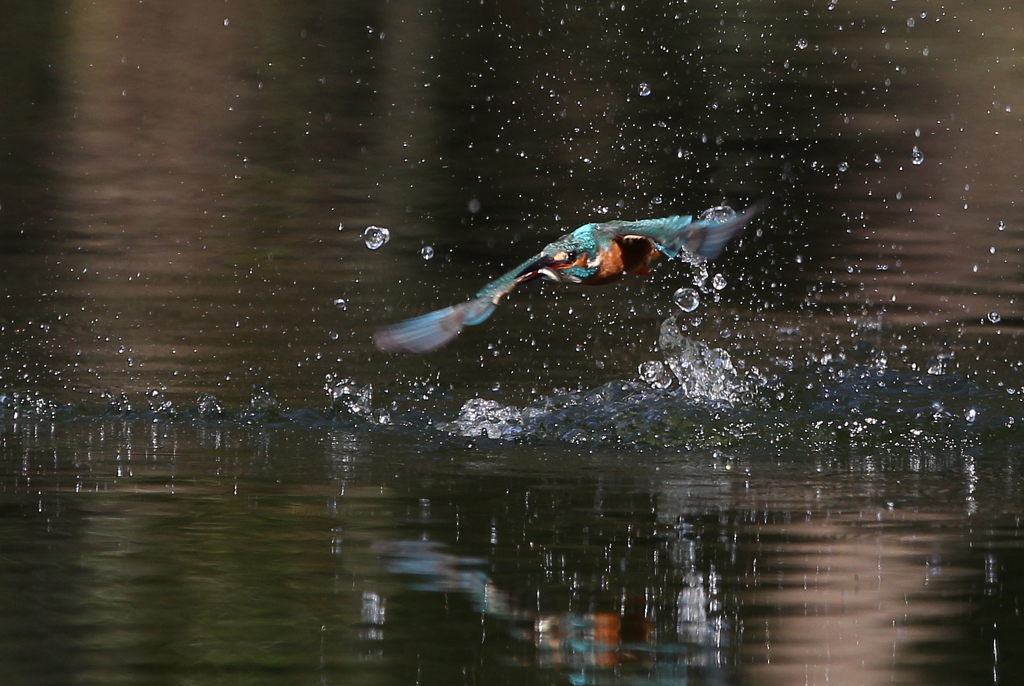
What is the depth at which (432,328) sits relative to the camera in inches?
225

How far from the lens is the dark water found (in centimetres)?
432

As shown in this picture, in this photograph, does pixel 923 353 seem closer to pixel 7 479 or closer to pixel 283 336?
pixel 283 336

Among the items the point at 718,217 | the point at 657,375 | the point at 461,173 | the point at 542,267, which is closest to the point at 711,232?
the point at 718,217

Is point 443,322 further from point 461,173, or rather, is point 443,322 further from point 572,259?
point 461,173

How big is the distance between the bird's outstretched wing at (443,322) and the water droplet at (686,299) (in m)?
4.18

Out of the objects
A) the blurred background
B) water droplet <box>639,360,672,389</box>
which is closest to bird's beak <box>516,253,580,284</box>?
water droplet <box>639,360,672,389</box>

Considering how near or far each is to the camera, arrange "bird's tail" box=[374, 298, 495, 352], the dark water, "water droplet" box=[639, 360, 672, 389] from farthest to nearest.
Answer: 1. "water droplet" box=[639, 360, 672, 389]
2. "bird's tail" box=[374, 298, 495, 352]
3. the dark water

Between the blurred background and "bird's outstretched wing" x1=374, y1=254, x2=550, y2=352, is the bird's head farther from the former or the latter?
the blurred background

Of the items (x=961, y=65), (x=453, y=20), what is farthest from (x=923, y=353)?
(x=453, y=20)

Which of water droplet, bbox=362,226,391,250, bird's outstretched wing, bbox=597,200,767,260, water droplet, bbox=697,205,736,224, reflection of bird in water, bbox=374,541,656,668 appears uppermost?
water droplet, bbox=362,226,391,250

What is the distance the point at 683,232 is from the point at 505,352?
3168mm

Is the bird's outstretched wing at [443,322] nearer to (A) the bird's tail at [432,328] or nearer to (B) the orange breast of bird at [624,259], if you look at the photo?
(A) the bird's tail at [432,328]

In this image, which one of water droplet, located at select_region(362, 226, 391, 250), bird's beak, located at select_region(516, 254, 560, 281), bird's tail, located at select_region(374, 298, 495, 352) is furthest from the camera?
water droplet, located at select_region(362, 226, 391, 250)

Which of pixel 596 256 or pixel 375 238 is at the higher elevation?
pixel 375 238
